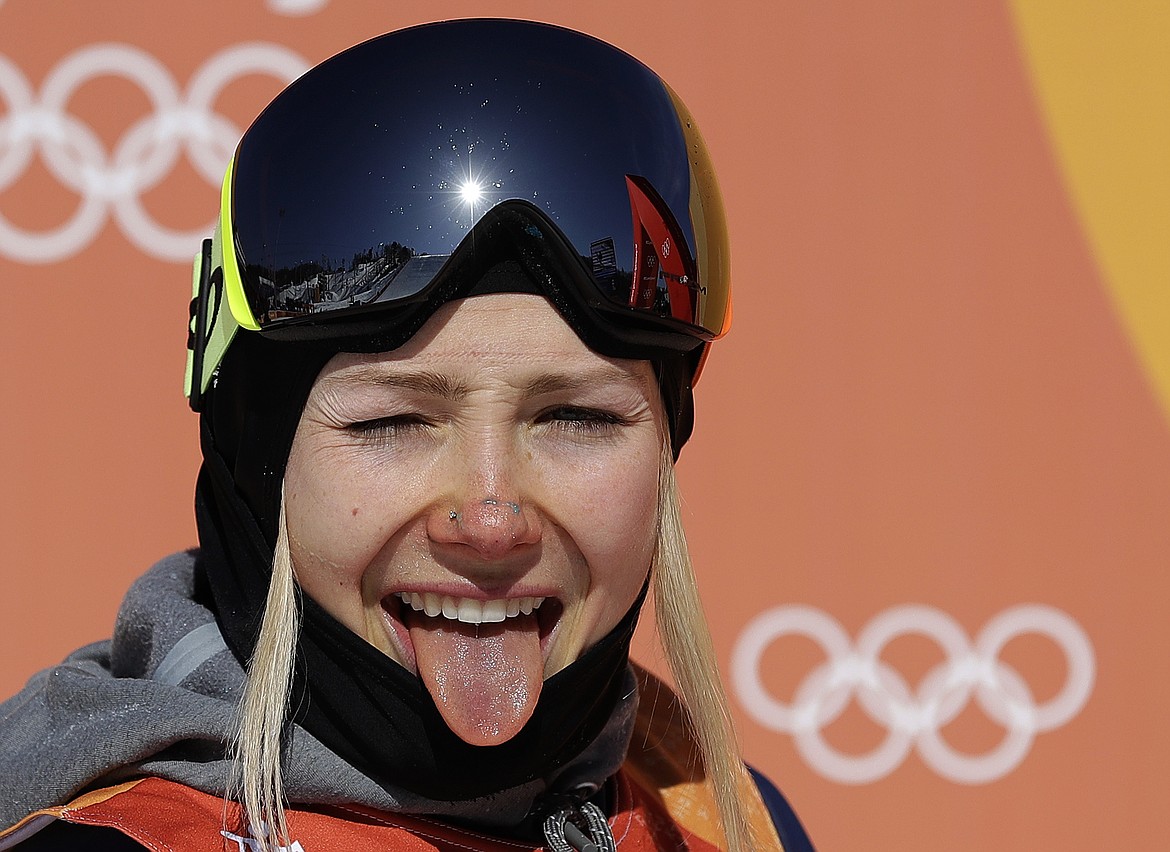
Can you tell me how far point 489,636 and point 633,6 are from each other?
154 centimetres

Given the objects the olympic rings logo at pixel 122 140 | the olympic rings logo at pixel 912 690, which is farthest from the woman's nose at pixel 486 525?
the olympic rings logo at pixel 912 690

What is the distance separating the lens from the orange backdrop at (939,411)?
7.76 ft

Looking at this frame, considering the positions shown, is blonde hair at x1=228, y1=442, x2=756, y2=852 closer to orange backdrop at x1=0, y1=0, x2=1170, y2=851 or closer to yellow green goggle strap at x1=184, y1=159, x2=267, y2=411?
yellow green goggle strap at x1=184, y1=159, x2=267, y2=411

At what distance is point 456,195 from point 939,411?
1596 mm

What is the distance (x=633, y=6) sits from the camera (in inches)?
89.8

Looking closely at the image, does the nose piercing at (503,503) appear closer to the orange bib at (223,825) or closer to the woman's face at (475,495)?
the woman's face at (475,495)

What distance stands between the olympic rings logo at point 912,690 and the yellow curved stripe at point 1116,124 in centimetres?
67

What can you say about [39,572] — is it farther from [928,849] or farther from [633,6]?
[928,849]

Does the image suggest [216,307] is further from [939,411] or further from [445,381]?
[939,411]

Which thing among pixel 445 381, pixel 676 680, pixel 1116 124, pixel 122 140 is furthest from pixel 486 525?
pixel 1116 124

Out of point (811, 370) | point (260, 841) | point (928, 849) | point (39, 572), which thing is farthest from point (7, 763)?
point (928, 849)

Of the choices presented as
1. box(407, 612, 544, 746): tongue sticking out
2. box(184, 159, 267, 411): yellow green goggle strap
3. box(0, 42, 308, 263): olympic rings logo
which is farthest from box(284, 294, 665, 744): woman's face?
box(0, 42, 308, 263): olympic rings logo

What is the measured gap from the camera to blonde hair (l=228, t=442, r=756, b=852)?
104 cm

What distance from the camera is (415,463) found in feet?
3.41
